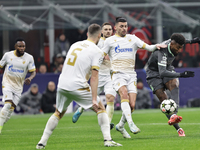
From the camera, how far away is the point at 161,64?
8.98 meters

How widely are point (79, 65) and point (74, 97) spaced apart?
1.81 feet

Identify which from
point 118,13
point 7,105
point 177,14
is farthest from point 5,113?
point 177,14

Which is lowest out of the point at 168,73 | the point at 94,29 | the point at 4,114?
the point at 4,114

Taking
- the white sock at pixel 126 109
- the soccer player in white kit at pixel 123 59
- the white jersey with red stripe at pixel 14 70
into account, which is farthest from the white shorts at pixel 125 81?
the white jersey with red stripe at pixel 14 70

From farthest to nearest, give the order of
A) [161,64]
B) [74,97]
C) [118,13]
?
[118,13] < [161,64] < [74,97]

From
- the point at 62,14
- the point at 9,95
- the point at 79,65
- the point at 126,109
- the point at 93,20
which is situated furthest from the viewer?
the point at 62,14

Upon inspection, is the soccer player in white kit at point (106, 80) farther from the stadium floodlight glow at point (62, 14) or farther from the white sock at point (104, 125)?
the stadium floodlight glow at point (62, 14)

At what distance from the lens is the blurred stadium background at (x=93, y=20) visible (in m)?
20.5

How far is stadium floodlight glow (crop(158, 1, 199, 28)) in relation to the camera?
21.4 meters

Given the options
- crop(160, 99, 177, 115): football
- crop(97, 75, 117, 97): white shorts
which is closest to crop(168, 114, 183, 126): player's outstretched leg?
crop(160, 99, 177, 115): football

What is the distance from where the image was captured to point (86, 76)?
24.0 feet

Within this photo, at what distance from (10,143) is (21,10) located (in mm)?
13043

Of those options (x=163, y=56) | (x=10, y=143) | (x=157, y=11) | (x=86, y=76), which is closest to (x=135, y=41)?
(x=163, y=56)

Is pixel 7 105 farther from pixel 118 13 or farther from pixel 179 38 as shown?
pixel 118 13
